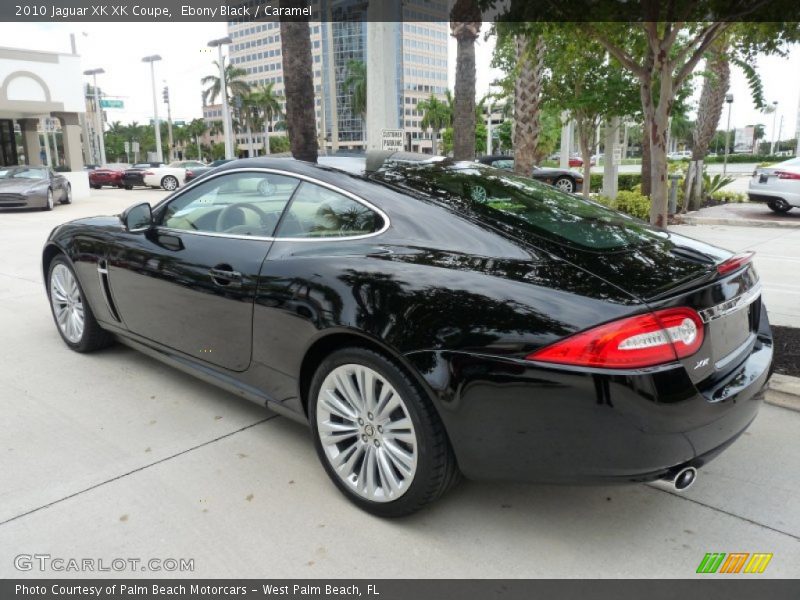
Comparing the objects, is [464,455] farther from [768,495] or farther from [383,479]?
[768,495]

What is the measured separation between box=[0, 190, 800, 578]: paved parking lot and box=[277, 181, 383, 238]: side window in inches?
45.6

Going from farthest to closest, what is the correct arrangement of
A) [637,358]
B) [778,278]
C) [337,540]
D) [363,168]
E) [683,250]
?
[778,278]
[363,168]
[683,250]
[337,540]
[637,358]

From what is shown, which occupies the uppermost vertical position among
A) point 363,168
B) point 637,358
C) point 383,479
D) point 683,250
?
point 363,168

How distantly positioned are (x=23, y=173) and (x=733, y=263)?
20.1m

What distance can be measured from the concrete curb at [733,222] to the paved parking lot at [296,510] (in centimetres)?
991

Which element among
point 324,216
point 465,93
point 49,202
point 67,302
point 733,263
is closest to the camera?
point 733,263

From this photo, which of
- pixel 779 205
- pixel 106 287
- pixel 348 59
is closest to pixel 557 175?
pixel 779 205

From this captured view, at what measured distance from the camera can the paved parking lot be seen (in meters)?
2.47

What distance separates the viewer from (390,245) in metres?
2.73

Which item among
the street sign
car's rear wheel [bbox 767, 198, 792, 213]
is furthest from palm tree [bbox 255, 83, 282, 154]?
the street sign

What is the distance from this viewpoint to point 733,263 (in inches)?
106

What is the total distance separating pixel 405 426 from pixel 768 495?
5.58 feet

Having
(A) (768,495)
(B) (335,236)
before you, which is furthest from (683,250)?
(B) (335,236)

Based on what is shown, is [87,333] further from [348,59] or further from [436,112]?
[348,59]
